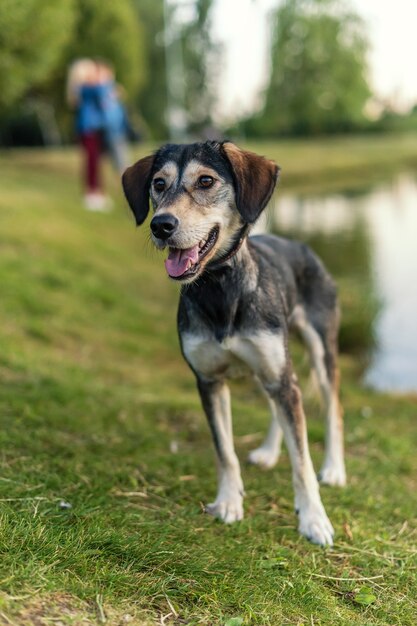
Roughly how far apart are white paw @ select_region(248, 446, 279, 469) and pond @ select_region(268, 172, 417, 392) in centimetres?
345

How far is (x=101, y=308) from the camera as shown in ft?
32.8

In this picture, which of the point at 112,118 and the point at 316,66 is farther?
the point at 316,66

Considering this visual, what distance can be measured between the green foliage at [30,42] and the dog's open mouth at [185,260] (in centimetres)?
1481

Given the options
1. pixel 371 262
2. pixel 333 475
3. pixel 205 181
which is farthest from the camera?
pixel 371 262

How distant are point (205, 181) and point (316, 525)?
2087 mm

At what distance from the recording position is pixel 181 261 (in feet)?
12.7

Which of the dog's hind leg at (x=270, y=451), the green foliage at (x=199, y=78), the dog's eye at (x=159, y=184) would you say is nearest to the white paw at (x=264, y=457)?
the dog's hind leg at (x=270, y=451)

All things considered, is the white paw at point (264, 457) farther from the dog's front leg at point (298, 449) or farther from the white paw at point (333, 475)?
the dog's front leg at point (298, 449)

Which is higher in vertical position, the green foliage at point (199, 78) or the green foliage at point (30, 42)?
the green foliage at point (30, 42)

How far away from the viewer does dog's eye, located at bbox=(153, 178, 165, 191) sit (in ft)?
13.5

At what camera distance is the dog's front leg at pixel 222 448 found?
4.36m

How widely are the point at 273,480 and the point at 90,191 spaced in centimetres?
1400

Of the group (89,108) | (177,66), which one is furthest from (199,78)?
(89,108)

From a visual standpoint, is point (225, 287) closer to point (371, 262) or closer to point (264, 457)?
point (264, 457)
